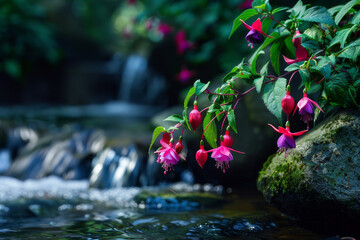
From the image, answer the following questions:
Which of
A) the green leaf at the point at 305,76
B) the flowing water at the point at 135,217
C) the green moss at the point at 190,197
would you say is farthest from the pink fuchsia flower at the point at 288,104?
the green moss at the point at 190,197

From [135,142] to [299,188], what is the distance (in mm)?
2824

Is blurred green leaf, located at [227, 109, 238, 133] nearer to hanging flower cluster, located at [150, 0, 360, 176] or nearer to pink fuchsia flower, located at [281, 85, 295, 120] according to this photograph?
hanging flower cluster, located at [150, 0, 360, 176]

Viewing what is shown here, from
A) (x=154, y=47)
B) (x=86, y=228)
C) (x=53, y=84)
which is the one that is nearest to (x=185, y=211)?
(x=86, y=228)

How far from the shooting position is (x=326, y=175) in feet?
6.35

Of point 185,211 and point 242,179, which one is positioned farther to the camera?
point 242,179

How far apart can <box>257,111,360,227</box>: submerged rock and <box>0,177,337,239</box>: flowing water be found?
18 centimetres

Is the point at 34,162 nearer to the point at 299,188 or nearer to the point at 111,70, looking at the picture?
the point at 299,188

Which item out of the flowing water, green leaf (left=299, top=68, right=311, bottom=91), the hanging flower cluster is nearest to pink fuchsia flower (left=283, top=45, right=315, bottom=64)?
the hanging flower cluster

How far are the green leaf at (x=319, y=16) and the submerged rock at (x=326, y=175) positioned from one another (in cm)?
51

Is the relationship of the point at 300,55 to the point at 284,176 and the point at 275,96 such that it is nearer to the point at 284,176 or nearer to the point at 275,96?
the point at 275,96

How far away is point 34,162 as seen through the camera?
4816 mm

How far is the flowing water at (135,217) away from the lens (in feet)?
7.09

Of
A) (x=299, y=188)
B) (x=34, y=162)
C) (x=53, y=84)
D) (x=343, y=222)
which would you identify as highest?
(x=53, y=84)

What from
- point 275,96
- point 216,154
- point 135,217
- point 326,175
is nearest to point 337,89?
point 275,96
